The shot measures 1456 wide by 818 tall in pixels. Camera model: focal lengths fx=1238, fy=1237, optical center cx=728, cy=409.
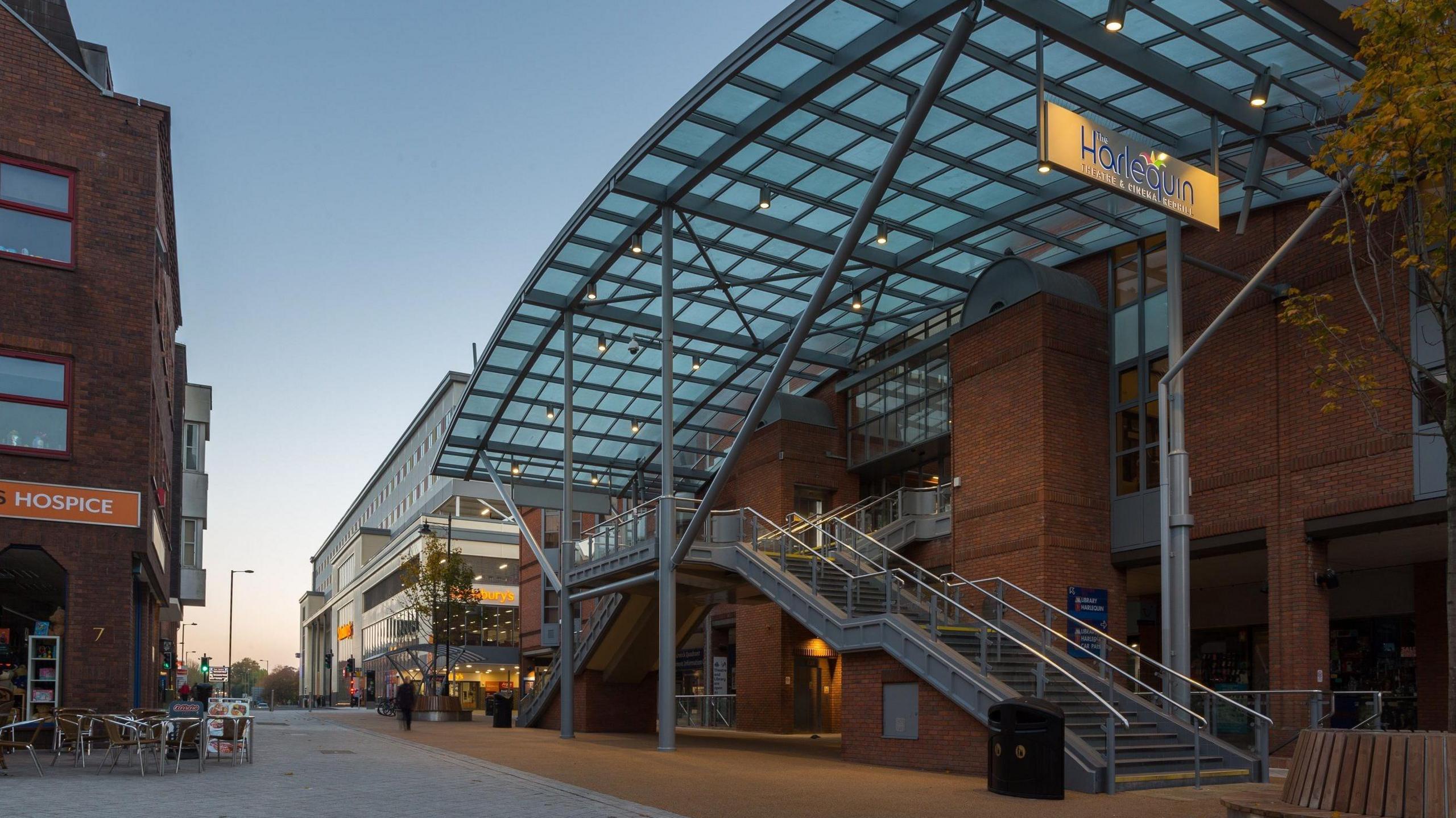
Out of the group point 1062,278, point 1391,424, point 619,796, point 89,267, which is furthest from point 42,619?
point 1391,424

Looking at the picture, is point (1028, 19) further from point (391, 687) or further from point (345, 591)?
point (345, 591)

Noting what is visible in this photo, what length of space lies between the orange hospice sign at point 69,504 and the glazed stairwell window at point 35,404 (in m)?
0.59

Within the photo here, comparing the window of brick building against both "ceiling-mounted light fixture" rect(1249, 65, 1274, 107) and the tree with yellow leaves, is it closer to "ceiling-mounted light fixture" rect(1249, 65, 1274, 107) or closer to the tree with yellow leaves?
"ceiling-mounted light fixture" rect(1249, 65, 1274, 107)

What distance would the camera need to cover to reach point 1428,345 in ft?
62.1

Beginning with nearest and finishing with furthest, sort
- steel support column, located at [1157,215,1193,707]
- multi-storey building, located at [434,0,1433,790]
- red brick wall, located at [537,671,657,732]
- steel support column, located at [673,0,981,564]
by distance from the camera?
1. steel support column, located at [673,0,981,564]
2. multi-storey building, located at [434,0,1433,790]
3. steel support column, located at [1157,215,1193,707]
4. red brick wall, located at [537,671,657,732]

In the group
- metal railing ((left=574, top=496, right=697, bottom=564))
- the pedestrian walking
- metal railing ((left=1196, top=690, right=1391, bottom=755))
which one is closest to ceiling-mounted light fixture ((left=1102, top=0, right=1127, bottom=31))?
metal railing ((left=1196, top=690, right=1391, bottom=755))

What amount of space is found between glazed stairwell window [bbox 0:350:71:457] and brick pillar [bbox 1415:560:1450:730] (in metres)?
24.0

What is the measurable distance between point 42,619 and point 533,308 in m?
12.4

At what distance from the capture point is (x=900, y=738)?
1828 centimetres

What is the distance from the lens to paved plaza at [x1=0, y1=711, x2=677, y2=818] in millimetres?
11969

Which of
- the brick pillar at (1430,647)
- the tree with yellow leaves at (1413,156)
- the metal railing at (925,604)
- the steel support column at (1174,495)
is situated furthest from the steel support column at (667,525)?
the tree with yellow leaves at (1413,156)

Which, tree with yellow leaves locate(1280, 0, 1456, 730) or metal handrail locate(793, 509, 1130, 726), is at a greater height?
tree with yellow leaves locate(1280, 0, 1456, 730)

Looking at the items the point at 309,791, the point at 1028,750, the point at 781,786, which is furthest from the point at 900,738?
the point at 309,791

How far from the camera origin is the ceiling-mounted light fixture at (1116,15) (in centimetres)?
1555
